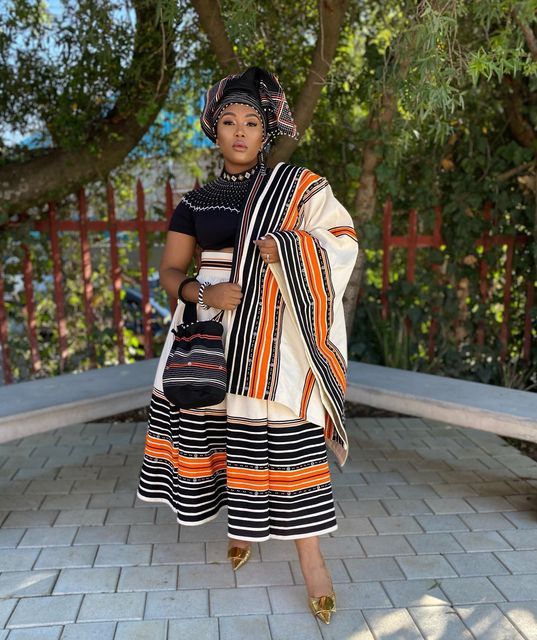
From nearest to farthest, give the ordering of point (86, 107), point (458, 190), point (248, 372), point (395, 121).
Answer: point (248, 372) < point (395, 121) < point (86, 107) < point (458, 190)

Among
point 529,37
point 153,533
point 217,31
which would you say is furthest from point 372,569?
point 217,31

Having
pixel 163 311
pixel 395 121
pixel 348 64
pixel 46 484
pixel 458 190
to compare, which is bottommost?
pixel 46 484

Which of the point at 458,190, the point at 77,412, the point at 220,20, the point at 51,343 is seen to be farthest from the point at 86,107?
the point at 458,190

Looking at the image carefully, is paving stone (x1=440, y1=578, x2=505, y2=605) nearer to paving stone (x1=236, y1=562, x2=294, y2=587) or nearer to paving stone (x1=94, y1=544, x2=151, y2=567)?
paving stone (x1=236, y1=562, x2=294, y2=587)

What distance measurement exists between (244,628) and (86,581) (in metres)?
0.67

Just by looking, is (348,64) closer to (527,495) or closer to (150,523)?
(527,495)

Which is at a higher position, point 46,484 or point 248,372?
point 248,372

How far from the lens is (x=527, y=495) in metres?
3.18

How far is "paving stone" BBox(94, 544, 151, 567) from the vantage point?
8.34 ft

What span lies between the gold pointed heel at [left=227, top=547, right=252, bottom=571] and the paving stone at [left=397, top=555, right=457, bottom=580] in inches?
24.1

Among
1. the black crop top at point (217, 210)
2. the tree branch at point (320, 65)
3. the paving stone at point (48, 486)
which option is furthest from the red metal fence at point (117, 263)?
the black crop top at point (217, 210)

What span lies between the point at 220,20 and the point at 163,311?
8.74 feet

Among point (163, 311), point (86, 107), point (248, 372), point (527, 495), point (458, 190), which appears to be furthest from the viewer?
point (163, 311)

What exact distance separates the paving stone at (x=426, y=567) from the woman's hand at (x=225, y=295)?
49.3 inches
